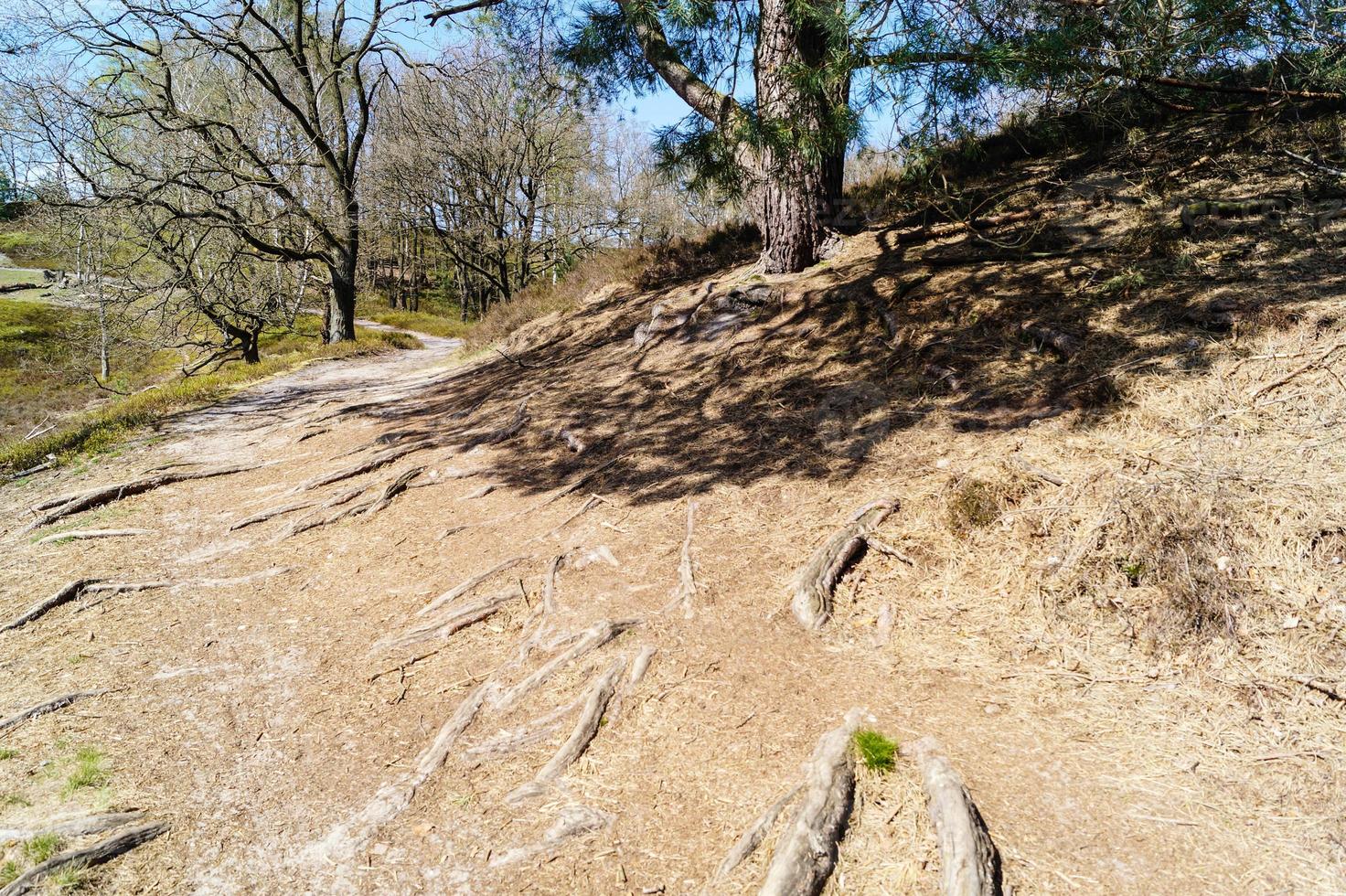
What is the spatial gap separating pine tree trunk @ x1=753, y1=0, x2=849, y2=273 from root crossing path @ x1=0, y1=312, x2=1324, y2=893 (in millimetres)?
2939

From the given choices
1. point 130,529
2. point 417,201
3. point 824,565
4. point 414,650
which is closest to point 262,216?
point 417,201

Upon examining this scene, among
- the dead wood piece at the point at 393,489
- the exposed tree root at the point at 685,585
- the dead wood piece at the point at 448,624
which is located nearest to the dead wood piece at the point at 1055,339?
the exposed tree root at the point at 685,585

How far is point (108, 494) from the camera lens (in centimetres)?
743

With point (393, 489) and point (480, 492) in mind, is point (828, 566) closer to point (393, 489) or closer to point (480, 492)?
point (480, 492)

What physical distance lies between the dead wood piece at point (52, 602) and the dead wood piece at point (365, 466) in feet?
6.68

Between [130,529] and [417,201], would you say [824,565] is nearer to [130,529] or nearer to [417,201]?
[130,529]

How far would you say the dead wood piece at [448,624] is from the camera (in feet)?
14.7

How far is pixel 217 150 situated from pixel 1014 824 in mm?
17629

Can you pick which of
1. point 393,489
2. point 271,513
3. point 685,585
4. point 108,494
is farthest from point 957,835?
point 108,494

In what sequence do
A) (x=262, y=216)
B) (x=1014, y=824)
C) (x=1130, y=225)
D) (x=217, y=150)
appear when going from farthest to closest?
(x=262, y=216)
(x=217, y=150)
(x=1130, y=225)
(x=1014, y=824)

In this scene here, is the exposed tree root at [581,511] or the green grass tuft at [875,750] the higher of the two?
the exposed tree root at [581,511]

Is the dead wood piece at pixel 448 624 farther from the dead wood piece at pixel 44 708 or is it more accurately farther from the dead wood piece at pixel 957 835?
the dead wood piece at pixel 957 835

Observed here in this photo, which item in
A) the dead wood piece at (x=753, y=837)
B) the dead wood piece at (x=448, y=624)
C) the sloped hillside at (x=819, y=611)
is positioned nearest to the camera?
the dead wood piece at (x=753, y=837)

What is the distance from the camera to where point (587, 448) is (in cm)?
687
